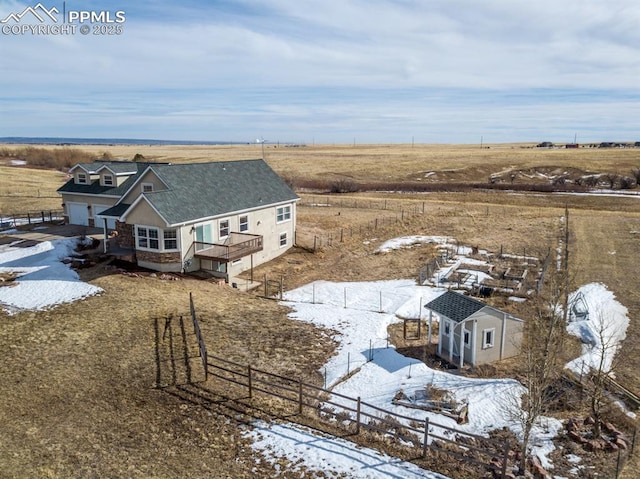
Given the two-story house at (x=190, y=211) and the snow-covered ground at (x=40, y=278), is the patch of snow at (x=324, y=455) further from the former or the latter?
the two-story house at (x=190, y=211)

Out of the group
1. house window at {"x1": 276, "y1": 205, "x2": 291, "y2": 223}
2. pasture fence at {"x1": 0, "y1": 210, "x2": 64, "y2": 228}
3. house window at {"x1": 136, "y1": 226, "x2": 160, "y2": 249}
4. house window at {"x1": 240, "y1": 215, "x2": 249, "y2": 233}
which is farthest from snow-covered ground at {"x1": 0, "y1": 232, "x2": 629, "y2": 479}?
pasture fence at {"x1": 0, "y1": 210, "x2": 64, "y2": 228}

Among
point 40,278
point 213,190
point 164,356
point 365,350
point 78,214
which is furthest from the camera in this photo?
point 78,214

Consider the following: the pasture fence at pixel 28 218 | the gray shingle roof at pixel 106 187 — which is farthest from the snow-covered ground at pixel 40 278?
the pasture fence at pixel 28 218

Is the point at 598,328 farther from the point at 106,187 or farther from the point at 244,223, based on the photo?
the point at 106,187

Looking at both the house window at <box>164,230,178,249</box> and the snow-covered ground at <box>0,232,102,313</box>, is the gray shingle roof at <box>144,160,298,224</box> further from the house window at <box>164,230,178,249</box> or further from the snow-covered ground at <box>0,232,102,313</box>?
the snow-covered ground at <box>0,232,102,313</box>

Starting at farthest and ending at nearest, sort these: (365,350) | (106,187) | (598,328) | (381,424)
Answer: (106,187) → (598,328) → (365,350) → (381,424)

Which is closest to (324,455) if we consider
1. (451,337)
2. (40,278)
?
(451,337)
